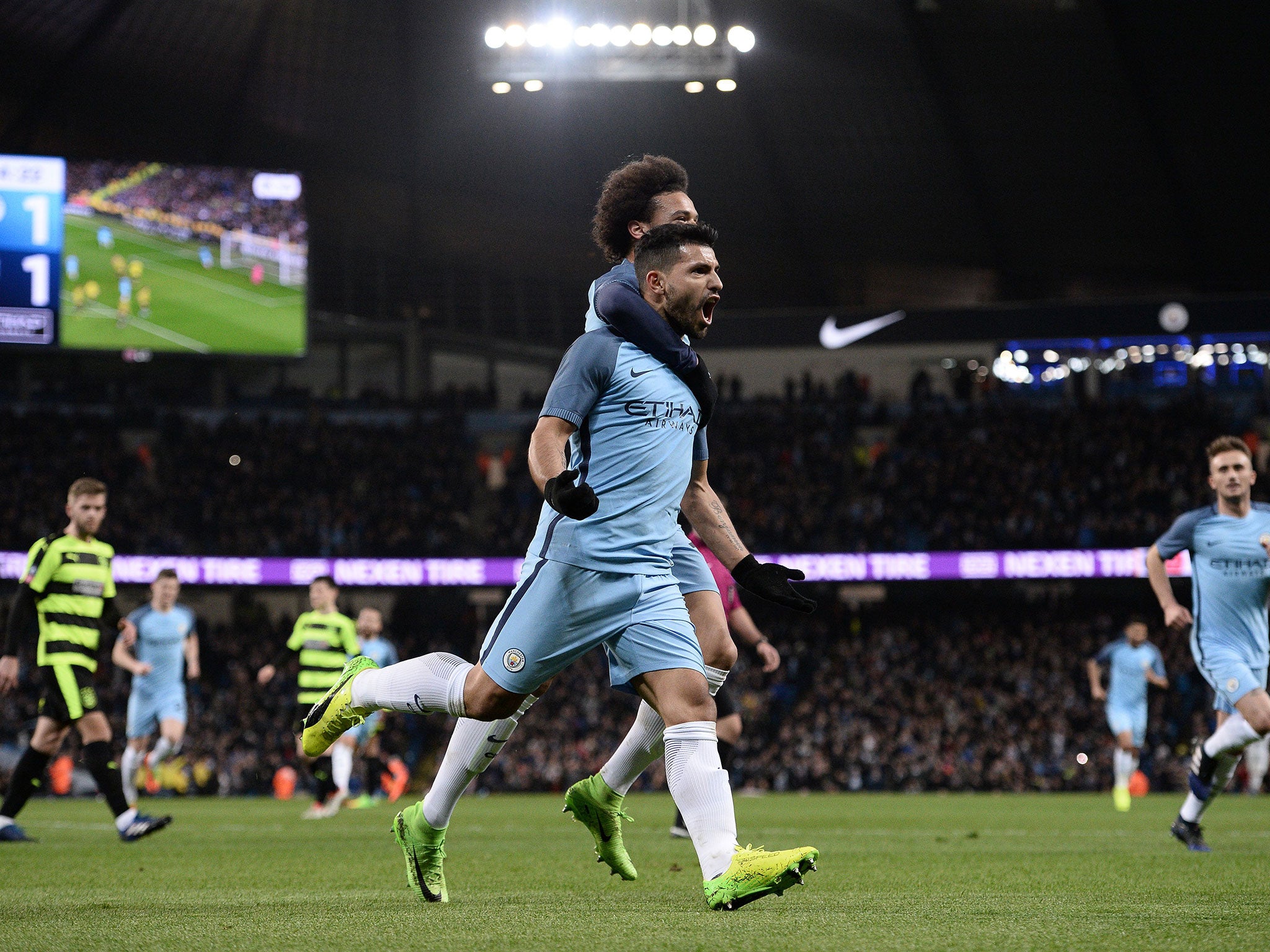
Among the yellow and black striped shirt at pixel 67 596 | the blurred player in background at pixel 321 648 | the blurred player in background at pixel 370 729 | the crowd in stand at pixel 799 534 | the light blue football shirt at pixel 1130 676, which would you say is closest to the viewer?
the yellow and black striped shirt at pixel 67 596

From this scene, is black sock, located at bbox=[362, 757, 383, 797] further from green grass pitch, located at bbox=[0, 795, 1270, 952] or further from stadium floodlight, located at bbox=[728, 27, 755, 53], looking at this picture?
stadium floodlight, located at bbox=[728, 27, 755, 53]

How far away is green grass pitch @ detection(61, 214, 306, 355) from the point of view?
2389 cm

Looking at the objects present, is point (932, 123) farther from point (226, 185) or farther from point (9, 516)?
point (9, 516)

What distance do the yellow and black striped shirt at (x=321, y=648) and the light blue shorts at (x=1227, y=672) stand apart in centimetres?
732

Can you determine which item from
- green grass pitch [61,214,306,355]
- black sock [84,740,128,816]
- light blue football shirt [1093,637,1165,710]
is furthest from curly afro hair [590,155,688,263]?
green grass pitch [61,214,306,355]

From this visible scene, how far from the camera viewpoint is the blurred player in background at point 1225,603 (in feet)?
25.4

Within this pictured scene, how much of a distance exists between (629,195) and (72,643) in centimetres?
500

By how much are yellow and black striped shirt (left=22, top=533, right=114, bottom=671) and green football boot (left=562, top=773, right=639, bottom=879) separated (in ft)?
14.6

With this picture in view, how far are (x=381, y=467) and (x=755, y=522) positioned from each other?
27.4 feet

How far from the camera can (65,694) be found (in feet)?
27.3

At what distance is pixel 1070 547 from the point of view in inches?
1057

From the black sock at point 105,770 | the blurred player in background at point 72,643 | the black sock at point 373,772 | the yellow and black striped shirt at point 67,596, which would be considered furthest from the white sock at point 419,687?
the black sock at point 373,772

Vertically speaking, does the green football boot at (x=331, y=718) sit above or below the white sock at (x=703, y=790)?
above

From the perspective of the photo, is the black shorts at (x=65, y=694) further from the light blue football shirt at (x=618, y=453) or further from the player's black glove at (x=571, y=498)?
the player's black glove at (x=571, y=498)
